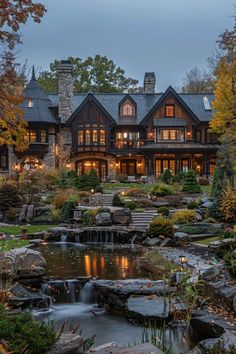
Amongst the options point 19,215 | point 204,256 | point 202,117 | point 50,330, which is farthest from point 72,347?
point 202,117

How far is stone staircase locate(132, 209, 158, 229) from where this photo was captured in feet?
79.4

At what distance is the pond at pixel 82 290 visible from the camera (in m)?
A: 9.08

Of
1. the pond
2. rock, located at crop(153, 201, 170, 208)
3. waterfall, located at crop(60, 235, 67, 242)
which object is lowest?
the pond

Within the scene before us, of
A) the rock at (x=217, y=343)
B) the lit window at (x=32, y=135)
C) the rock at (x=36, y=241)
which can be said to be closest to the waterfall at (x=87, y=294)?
the rock at (x=217, y=343)

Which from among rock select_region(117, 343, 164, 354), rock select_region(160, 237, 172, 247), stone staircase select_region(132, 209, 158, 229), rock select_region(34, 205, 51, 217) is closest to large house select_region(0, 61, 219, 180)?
rock select_region(34, 205, 51, 217)

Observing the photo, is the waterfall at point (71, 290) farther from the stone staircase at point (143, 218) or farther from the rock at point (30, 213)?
the rock at point (30, 213)

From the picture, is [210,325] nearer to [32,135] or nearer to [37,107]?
[32,135]

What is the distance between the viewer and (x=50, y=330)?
5980 millimetres

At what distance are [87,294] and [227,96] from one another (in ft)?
69.5

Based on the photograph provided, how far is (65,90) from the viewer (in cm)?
4728

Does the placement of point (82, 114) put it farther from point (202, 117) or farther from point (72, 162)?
point (202, 117)

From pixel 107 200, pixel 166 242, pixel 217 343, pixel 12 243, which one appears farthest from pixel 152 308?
pixel 107 200

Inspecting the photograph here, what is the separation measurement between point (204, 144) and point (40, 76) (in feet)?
124

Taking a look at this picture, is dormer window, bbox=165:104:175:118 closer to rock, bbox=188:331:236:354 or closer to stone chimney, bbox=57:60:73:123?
stone chimney, bbox=57:60:73:123
